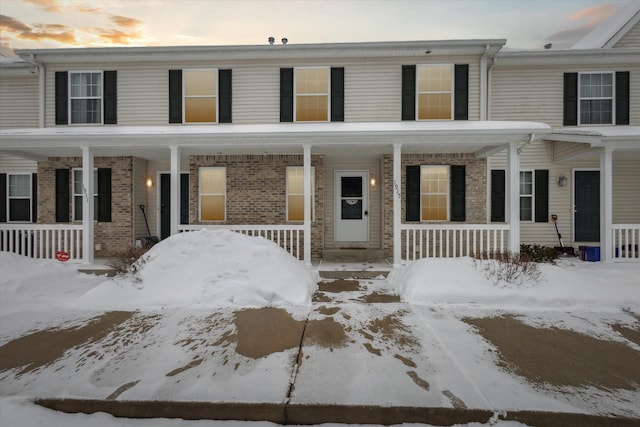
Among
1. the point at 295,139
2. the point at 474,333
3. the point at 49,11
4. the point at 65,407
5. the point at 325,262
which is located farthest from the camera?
the point at 49,11

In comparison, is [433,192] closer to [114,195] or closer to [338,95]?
[338,95]

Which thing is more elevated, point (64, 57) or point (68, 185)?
point (64, 57)

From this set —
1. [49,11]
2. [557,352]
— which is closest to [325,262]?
[557,352]

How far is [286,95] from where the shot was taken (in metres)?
9.89

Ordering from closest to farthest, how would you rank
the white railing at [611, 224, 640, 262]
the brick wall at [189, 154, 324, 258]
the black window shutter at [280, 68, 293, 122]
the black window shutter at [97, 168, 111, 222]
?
the white railing at [611, 224, 640, 262]
the brick wall at [189, 154, 324, 258]
the black window shutter at [97, 168, 111, 222]
the black window shutter at [280, 68, 293, 122]

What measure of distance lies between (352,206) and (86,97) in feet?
30.2

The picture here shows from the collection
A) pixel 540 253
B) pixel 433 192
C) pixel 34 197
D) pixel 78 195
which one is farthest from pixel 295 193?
pixel 34 197

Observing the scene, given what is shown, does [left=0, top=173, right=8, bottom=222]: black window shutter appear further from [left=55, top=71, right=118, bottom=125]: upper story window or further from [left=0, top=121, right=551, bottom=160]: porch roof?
[left=0, top=121, right=551, bottom=160]: porch roof

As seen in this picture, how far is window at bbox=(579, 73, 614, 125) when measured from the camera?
31.9ft

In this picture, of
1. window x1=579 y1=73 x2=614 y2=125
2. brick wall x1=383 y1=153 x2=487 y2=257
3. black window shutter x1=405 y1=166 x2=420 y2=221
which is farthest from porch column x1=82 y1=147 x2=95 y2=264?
window x1=579 y1=73 x2=614 y2=125

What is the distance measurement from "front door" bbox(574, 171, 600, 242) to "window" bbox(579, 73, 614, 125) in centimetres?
170

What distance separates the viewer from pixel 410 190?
9492 mm

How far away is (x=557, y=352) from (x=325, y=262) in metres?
5.52

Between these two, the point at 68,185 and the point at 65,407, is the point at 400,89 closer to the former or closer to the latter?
the point at 65,407
